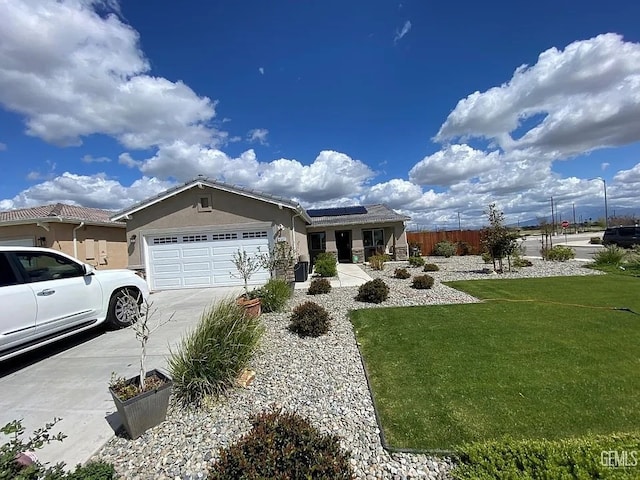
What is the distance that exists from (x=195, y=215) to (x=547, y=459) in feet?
44.1

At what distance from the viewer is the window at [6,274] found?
16.3 feet

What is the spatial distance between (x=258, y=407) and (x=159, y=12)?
1016 centimetres

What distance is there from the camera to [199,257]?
539 inches

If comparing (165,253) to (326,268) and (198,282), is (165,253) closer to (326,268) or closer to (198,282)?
(198,282)

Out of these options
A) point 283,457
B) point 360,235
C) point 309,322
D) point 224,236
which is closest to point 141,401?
point 283,457

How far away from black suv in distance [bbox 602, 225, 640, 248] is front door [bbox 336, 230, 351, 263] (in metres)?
21.1

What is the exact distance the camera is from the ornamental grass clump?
3979 mm

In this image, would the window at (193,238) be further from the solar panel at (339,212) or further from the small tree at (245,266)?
the solar panel at (339,212)

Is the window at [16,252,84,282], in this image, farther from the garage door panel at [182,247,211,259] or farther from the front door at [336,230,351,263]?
the front door at [336,230,351,263]

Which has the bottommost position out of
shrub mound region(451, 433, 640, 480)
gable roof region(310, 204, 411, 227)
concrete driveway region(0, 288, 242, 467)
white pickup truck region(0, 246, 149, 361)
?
shrub mound region(451, 433, 640, 480)

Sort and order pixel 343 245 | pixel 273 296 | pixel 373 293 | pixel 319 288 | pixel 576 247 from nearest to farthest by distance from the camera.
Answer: pixel 273 296
pixel 373 293
pixel 319 288
pixel 343 245
pixel 576 247

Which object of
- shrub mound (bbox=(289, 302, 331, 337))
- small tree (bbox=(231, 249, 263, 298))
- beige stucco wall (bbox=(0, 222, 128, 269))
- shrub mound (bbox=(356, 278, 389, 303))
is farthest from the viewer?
beige stucco wall (bbox=(0, 222, 128, 269))

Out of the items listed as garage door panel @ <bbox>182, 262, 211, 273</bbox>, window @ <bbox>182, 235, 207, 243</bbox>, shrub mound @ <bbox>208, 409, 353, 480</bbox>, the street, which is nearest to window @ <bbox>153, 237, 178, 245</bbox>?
window @ <bbox>182, 235, 207, 243</bbox>

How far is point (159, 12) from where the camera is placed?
28.5ft
